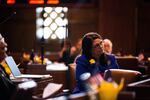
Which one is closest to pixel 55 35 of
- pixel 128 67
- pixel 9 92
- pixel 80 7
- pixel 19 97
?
pixel 80 7

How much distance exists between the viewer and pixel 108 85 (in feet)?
9.14

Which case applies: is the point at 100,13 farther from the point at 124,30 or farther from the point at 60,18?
the point at 60,18

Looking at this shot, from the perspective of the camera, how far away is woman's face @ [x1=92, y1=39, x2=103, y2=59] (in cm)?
520

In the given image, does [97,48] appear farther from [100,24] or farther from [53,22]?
[53,22]

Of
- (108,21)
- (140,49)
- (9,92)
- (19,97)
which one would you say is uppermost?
(19,97)

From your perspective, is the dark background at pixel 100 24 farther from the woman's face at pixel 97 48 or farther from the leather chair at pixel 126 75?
the leather chair at pixel 126 75

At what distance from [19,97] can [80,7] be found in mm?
10298

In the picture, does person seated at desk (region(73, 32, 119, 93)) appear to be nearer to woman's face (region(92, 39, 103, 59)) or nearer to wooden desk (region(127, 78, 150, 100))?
woman's face (region(92, 39, 103, 59))

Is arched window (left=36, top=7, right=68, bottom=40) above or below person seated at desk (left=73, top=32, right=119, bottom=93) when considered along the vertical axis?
below

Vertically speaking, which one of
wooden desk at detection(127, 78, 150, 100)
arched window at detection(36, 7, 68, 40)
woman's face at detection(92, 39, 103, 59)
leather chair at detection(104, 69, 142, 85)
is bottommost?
arched window at detection(36, 7, 68, 40)

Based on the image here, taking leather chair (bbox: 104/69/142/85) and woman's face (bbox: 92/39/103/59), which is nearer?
leather chair (bbox: 104/69/142/85)

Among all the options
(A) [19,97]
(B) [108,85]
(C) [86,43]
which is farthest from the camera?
(C) [86,43]

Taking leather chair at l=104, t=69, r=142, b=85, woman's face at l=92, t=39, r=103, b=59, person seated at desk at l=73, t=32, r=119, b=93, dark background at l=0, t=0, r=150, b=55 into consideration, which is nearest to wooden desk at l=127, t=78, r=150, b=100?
leather chair at l=104, t=69, r=142, b=85

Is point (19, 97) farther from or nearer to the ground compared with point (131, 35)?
farther from the ground
